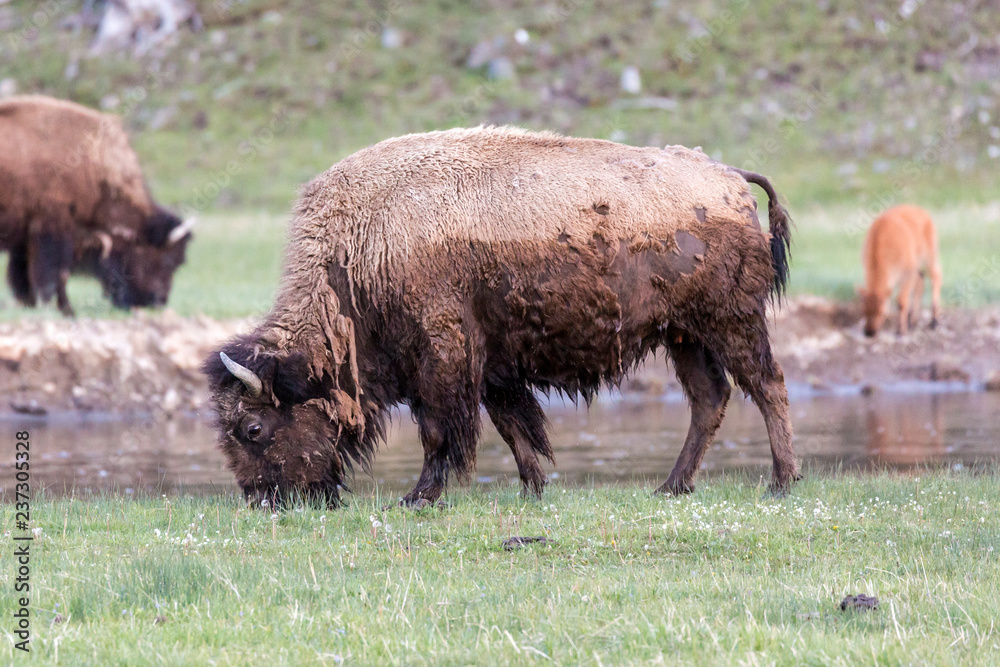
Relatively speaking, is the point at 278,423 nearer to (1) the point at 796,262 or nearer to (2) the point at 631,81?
(1) the point at 796,262

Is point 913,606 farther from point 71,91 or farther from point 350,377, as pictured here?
point 71,91

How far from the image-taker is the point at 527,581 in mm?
5430

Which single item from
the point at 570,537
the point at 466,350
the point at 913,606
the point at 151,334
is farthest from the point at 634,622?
the point at 151,334

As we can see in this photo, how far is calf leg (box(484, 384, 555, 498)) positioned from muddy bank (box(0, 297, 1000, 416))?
6.07m

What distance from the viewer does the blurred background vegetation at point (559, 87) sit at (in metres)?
28.9

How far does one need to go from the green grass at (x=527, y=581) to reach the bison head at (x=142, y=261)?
10.4 m

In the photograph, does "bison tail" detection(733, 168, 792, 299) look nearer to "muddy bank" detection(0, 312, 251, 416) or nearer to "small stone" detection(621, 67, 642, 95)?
"muddy bank" detection(0, 312, 251, 416)

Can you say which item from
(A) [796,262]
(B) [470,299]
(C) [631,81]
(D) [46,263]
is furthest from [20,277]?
(C) [631,81]

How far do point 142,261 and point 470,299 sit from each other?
11.4m

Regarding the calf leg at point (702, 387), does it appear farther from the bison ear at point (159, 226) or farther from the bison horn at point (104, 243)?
the bison ear at point (159, 226)

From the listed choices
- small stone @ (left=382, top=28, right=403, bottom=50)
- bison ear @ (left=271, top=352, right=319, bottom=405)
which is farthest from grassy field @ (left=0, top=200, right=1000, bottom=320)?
small stone @ (left=382, top=28, right=403, bottom=50)

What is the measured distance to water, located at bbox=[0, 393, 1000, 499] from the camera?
1037cm

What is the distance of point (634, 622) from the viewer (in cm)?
471

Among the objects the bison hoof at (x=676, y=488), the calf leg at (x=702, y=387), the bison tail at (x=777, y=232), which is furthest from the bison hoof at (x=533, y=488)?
the bison tail at (x=777, y=232)
